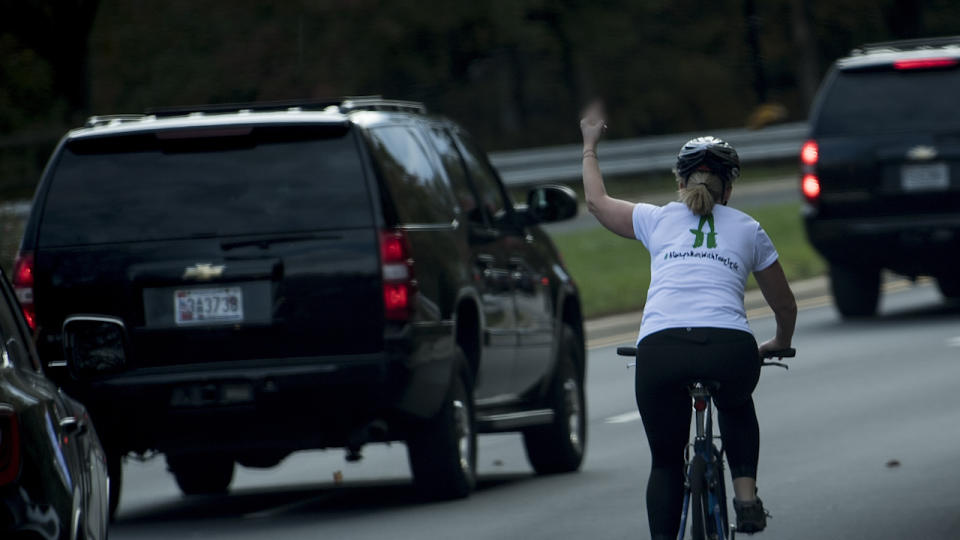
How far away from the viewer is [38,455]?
5.44m

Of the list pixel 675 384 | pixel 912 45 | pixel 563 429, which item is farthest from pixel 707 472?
pixel 912 45

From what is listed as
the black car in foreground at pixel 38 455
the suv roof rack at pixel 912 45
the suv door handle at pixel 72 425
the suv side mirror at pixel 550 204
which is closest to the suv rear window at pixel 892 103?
the suv roof rack at pixel 912 45

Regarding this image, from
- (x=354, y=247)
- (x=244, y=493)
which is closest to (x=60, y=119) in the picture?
(x=244, y=493)

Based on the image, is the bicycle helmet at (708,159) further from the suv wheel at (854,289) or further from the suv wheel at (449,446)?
the suv wheel at (854,289)

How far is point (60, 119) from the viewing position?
36562 millimetres

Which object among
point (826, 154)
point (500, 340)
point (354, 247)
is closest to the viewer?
point (354, 247)

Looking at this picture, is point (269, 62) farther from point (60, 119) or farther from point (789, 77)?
point (789, 77)

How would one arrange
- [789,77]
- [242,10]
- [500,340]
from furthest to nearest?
[789,77] < [242,10] < [500,340]

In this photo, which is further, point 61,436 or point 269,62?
point 269,62

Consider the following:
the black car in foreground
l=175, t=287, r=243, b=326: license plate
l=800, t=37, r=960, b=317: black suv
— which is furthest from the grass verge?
the black car in foreground

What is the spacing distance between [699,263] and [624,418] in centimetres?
782

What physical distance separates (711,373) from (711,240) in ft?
1.55

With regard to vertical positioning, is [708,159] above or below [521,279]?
above

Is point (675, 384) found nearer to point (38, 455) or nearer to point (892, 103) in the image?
point (38, 455)
